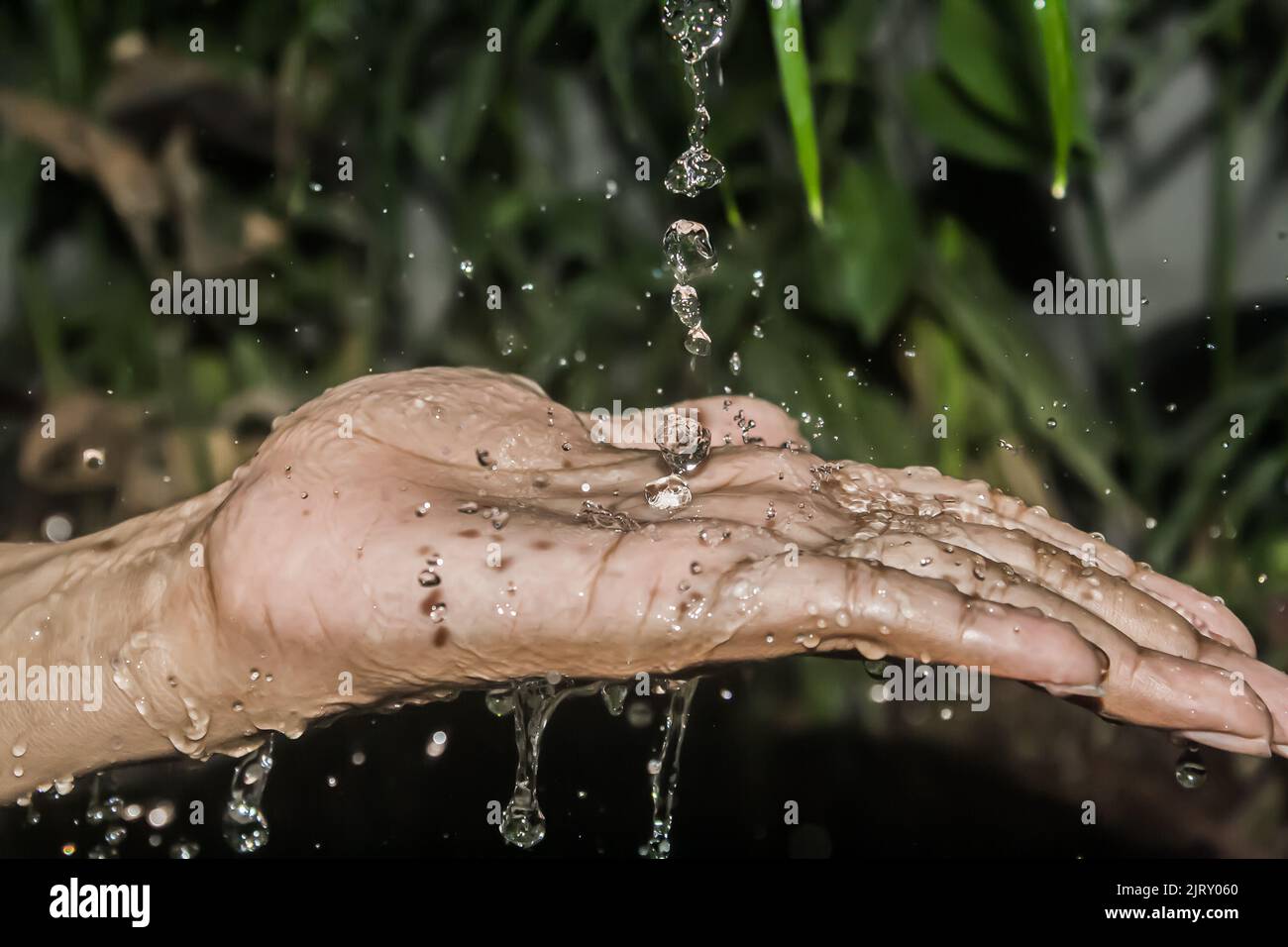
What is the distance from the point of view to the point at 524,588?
1.52ft

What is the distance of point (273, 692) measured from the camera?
0.54 metres

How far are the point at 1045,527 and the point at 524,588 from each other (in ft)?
0.95

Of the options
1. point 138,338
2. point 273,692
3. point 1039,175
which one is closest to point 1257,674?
point 273,692

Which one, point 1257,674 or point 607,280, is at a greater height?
point 607,280

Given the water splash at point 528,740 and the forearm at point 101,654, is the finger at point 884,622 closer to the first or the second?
the water splash at point 528,740

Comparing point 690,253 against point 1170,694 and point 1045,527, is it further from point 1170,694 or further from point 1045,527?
point 1170,694

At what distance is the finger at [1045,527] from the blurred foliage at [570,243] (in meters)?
0.42

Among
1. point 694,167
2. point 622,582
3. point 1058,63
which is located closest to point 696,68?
point 694,167

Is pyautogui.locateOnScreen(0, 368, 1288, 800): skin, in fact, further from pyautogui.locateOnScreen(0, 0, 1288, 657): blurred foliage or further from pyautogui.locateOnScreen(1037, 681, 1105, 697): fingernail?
pyautogui.locateOnScreen(0, 0, 1288, 657): blurred foliage

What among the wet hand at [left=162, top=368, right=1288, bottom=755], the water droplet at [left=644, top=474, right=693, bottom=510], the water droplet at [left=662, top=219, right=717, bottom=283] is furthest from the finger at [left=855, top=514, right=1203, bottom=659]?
the water droplet at [left=662, top=219, right=717, bottom=283]

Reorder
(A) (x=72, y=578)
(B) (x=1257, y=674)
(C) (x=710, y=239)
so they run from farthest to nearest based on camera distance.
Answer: (C) (x=710, y=239), (A) (x=72, y=578), (B) (x=1257, y=674)

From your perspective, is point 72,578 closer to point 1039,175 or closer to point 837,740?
point 837,740

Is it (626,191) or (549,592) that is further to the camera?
(626,191)

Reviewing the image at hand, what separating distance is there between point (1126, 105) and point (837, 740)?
0.73 metres
